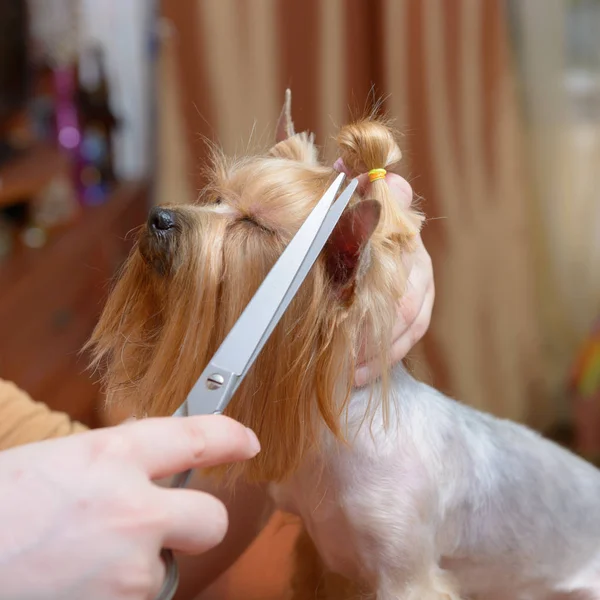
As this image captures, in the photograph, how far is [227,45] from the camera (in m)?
2.02

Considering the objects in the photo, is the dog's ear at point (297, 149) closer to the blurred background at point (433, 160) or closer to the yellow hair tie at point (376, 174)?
the yellow hair tie at point (376, 174)

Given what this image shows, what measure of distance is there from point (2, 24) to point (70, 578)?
2.04 meters

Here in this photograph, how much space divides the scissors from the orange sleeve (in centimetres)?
34

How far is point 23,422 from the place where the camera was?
78 centimetres

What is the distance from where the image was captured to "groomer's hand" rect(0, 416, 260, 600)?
0.38m

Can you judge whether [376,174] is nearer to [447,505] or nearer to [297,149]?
[297,149]

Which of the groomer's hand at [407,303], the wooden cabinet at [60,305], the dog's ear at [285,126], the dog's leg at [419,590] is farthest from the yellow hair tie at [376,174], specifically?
the wooden cabinet at [60,305]

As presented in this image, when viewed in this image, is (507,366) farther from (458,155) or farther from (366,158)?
(366,158)

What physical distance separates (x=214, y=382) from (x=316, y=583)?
380mm

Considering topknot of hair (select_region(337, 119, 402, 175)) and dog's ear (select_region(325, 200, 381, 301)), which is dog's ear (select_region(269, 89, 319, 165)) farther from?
dog's ear (select_region(325, 200, 381, 301))

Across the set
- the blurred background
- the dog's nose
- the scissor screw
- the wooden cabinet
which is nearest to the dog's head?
the dog's nose

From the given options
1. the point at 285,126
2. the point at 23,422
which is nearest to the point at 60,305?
the point at 23,422

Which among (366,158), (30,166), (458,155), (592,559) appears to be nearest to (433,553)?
(592,559)

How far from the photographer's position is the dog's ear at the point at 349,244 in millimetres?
538
